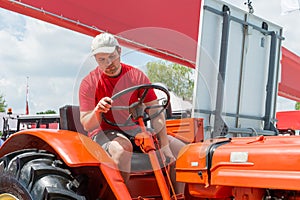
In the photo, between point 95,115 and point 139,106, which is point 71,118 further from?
point 139,106

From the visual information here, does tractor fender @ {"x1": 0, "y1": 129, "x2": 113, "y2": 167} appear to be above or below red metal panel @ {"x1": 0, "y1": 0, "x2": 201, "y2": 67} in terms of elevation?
below

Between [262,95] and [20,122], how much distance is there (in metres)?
8.73

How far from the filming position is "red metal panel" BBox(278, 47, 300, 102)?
22.2 feet

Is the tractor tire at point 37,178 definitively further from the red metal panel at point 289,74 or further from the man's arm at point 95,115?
the red metal panel at point 289,74

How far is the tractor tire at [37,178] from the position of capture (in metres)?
2.28

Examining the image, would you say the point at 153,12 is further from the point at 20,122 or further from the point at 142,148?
the point at 20,122

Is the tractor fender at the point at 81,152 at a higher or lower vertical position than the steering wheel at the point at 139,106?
lower

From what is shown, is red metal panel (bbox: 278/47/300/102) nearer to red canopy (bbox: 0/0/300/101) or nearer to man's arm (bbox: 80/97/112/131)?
red canopy (bbox: 0/0/300/101)

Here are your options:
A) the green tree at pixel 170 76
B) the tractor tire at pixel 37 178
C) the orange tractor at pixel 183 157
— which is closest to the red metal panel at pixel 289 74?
the orange tractor at pixel 183 157

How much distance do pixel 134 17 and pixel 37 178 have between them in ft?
6.75

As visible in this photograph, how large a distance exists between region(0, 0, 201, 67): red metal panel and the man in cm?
37

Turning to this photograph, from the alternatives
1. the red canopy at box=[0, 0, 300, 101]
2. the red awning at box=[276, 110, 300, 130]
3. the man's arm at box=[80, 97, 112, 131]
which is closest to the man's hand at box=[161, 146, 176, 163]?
the man's arm at box=[80, 97, 112, 131]

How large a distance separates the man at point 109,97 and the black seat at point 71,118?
0.37 ft

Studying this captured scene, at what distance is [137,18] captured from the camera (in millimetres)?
4016
